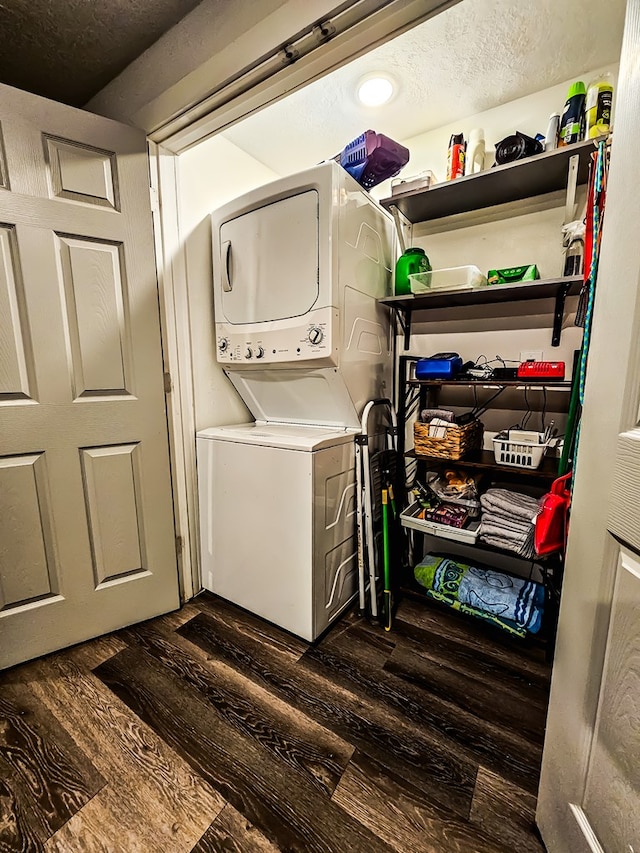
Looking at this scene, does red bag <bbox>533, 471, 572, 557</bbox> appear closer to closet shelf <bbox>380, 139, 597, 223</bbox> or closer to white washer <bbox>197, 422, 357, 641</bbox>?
white washer <bbox>197, 422, 357, 641</bbox>

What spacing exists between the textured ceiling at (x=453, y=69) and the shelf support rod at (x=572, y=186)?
19.0 inches

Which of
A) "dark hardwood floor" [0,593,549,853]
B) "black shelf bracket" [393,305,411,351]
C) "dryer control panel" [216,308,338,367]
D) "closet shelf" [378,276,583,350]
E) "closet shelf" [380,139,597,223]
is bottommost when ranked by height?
"dark hardwood floor" [0,593,549,853]

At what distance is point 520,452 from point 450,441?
295mm

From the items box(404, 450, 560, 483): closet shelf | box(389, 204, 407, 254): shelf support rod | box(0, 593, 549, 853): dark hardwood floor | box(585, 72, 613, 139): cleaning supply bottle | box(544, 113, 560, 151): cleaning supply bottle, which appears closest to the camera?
box(0, 593, 549, 853): dark hardwood floor

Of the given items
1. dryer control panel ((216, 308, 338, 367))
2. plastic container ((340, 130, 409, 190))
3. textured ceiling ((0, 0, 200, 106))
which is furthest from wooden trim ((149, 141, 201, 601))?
plastic container ((340, 130, 409, 190))

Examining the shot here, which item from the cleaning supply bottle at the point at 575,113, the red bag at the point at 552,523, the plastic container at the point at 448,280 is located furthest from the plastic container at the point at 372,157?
the red bag at the point at 552,523

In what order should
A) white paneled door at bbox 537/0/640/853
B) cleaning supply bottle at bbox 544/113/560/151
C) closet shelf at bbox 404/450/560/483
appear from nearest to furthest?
white paneled door at bbox 537/0/640/853, cleaning supply bottle at bbox 544/113/560/151, closet shelf at bbox 404/450/560/483

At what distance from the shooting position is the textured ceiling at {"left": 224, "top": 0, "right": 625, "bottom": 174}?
51.8 inches

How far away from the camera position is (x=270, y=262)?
157cm

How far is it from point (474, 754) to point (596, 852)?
48 centimetres

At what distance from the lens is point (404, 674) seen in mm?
1434

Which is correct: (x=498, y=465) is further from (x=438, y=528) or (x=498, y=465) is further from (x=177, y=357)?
(x=177, y=357)

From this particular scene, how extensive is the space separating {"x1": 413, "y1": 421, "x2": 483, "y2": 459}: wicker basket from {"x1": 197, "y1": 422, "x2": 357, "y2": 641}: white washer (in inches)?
13.9

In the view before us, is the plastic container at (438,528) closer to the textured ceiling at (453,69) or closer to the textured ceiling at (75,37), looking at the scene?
the textured ceiling at (453,69)
